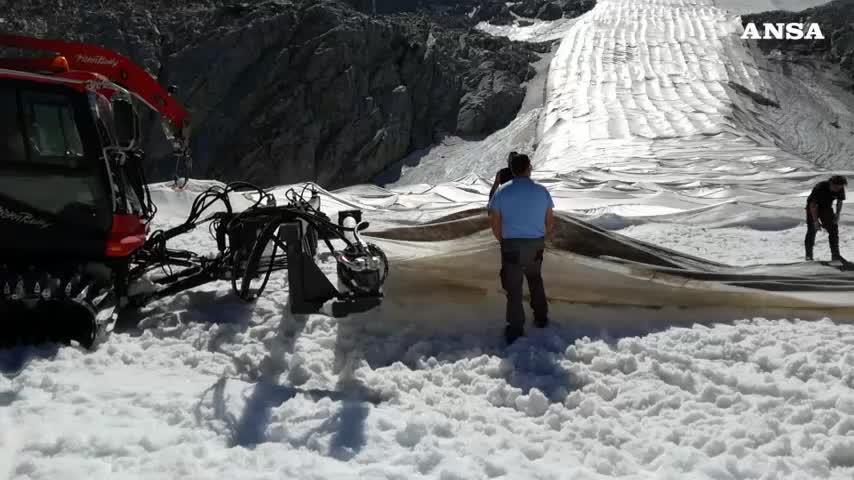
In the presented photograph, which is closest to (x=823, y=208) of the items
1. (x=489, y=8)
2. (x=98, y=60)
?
(x=98, y=60)

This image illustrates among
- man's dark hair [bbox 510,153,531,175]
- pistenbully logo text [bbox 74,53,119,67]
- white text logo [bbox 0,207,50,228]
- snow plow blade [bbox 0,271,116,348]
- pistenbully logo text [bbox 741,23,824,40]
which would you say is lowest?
snow plow blade [bbox 0,271,116,348]

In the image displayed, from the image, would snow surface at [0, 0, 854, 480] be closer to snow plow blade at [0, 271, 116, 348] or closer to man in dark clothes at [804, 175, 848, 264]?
snow plow blade at [0, 271, 116, 348]

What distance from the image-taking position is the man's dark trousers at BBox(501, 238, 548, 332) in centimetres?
487

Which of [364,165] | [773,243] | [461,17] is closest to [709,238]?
[773,243]

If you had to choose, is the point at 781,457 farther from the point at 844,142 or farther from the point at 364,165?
the point at 844,142

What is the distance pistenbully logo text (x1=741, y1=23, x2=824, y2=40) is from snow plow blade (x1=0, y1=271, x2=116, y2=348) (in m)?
37.9

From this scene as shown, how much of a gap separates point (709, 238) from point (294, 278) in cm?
917

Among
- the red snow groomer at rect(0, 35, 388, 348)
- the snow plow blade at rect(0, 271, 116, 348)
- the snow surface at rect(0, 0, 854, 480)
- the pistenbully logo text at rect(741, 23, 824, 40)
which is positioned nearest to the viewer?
the snow surface at rect(0, 0, 854, 480)

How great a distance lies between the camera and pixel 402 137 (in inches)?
1176

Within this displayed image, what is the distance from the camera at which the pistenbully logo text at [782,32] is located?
115 feet

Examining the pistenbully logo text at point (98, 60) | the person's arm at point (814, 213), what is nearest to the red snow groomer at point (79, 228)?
the pistenbully logo text at point (98, 60)

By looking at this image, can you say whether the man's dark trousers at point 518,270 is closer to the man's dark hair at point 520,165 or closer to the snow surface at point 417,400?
the snow surface at point 417,400

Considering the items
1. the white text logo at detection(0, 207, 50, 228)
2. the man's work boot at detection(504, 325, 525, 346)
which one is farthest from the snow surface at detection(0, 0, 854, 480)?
the white text logo at detection(0, 207, 50, 228)

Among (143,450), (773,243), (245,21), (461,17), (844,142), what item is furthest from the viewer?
(461,17)
